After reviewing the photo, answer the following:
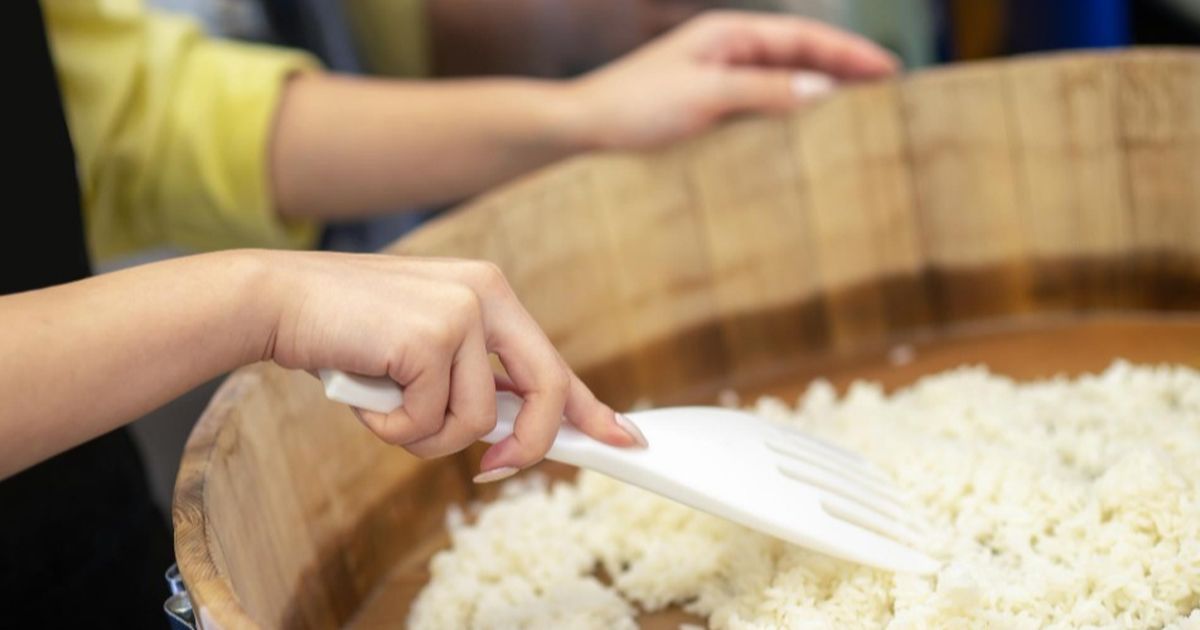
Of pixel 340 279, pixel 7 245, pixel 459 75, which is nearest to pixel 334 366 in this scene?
pixel 340 279

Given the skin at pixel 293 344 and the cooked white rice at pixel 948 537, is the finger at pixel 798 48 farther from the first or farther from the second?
the skin at pixel 293 344

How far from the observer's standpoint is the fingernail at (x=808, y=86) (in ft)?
4.09

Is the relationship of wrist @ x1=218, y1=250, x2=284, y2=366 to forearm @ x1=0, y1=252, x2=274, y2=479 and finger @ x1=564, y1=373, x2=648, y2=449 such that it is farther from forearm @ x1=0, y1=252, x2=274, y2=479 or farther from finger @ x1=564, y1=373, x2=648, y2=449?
finger @ x1=564, y1=373, x2=648, y2=449

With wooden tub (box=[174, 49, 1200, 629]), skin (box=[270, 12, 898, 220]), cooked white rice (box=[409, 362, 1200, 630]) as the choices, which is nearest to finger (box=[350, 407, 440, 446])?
cooked white rice (box=[409, 362, 1200, 630])

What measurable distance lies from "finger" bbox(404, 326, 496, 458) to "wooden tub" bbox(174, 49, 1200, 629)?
14.8 inches

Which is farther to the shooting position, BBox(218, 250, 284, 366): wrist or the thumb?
the thumb

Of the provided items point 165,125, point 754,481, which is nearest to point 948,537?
point 754,481

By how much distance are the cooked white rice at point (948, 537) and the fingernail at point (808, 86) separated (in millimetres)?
335

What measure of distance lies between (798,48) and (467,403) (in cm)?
76

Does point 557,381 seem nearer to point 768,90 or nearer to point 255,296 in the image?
point 255,296

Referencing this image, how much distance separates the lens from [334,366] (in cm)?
68

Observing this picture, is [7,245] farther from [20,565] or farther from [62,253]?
[20,565]

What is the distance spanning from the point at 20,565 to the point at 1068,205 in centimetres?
105

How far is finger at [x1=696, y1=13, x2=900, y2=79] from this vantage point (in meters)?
1.27
